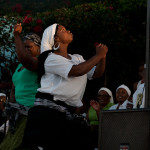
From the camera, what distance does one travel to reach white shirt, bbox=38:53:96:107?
3250 millimetres

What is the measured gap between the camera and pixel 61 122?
3.23 metres

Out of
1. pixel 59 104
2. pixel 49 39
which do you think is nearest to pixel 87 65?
pixel 59 104

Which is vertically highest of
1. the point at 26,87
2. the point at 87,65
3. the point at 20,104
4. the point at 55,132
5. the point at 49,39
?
the point at 49,39

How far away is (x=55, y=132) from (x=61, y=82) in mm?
406

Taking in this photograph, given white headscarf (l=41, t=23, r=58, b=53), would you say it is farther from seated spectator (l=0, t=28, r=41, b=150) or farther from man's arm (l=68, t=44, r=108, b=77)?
man's arm (l=68, t=44, r=108, b=77)

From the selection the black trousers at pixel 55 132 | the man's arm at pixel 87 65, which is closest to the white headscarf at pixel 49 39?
the man's arm at pixel 87 65

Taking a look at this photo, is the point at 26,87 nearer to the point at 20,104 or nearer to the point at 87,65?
the point at 20,104

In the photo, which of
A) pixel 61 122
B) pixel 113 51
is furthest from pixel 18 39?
pixel 113 51

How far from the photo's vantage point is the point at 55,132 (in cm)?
321

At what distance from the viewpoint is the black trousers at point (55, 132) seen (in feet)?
10.5

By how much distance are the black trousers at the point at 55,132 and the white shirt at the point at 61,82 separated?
0.14 metres

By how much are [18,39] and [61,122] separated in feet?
2.66

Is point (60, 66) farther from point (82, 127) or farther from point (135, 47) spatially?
point (135, 47)

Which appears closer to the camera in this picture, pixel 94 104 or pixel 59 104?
pixel 59 104
